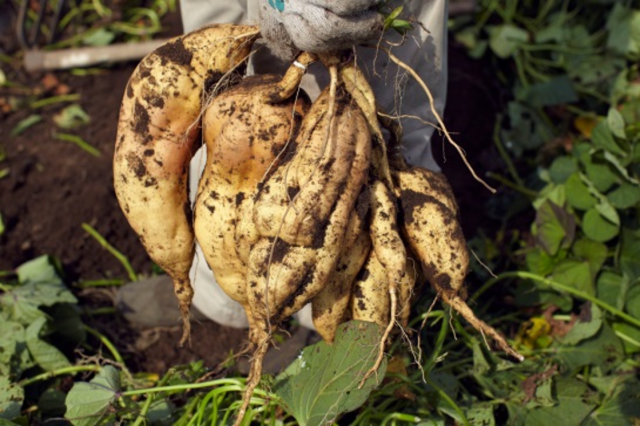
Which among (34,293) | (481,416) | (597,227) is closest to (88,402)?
(34,293)

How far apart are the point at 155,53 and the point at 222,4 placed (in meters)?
0.25

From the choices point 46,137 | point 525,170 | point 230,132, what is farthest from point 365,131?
point 46,137

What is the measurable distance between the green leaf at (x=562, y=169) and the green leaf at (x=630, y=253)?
265 millimetres

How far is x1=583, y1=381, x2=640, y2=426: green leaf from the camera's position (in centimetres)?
Answer: 164

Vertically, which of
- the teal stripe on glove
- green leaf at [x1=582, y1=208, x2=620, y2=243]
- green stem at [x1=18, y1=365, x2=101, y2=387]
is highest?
the teal stripe on glove

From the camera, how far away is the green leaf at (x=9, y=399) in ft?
5.13

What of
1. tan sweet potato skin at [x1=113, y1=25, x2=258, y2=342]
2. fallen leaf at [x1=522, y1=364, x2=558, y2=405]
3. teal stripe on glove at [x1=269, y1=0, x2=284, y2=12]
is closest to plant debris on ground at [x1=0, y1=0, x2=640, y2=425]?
fallen leaf at [x1=522, y1=364, x2=558, y2=405]

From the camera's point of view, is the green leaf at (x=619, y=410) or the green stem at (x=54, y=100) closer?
the green leaf at (x=619, y=410)

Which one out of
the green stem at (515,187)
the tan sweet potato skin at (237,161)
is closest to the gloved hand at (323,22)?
the tan sweet potato skin at (237,161)

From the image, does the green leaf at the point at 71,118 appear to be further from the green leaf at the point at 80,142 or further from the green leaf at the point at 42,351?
the green leaf at the point at 42,351

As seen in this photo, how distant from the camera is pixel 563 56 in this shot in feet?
9.14

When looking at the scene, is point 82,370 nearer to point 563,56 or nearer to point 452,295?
point 452,295

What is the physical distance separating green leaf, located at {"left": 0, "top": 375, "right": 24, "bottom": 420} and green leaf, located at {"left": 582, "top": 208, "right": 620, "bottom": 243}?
1.55m

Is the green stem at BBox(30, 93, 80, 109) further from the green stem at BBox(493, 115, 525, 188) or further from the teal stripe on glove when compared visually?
the teal stripe on glove
